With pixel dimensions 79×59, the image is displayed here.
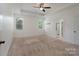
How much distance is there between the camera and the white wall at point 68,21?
1406 millimetres

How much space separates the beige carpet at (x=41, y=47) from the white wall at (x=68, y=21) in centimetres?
8

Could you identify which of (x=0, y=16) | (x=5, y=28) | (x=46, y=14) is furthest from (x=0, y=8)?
(x=46, y=14)

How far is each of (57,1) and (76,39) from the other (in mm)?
555

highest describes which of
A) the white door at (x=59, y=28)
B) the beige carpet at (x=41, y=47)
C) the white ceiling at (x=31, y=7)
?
the white ceiling at (x=31, y=7)

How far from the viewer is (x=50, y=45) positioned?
142 cm

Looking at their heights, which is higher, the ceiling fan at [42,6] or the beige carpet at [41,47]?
the ceiling fan at [42,6]

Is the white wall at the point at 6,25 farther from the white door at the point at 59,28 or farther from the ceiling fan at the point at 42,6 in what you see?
the white door at the point at 59,28

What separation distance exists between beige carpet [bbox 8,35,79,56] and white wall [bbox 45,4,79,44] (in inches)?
3.3

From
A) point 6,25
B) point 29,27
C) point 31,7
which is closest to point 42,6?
point 31,7

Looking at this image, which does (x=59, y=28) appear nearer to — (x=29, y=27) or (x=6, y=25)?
(x=29, y=27)

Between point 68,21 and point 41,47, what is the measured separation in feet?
1.59

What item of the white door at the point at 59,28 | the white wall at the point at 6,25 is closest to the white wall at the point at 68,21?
the white door at the point at 59,28

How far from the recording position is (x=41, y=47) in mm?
1425

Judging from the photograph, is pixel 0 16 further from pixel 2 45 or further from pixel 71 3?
pixel 71 3
